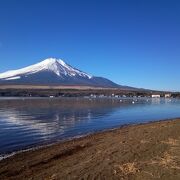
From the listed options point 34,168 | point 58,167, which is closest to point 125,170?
point 58,167

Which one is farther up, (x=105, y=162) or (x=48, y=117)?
(x=48, y=117)

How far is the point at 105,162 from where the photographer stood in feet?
48.6

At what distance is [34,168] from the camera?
1514cm

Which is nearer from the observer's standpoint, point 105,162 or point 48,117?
point 105,162

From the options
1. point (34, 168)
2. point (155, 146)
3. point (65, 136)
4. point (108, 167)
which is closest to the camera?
point (108, 167)

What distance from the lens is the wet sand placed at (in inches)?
509

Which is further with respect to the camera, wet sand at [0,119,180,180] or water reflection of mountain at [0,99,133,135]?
water reflection of mountain at [0,99,133,135]

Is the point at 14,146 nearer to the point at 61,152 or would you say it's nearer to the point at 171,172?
the point at 61,152

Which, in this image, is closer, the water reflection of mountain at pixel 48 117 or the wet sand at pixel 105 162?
the wet sand at pixel 105 162

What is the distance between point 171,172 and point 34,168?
5585 mm

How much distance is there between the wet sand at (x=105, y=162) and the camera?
42.4 ft

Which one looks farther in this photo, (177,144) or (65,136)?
(65,136)

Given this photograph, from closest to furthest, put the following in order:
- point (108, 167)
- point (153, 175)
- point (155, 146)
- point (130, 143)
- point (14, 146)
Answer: point (153, 175), point (108, 167), point (155, 146), point (130, 143), point (14, 146)

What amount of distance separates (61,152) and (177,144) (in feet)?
19.4
